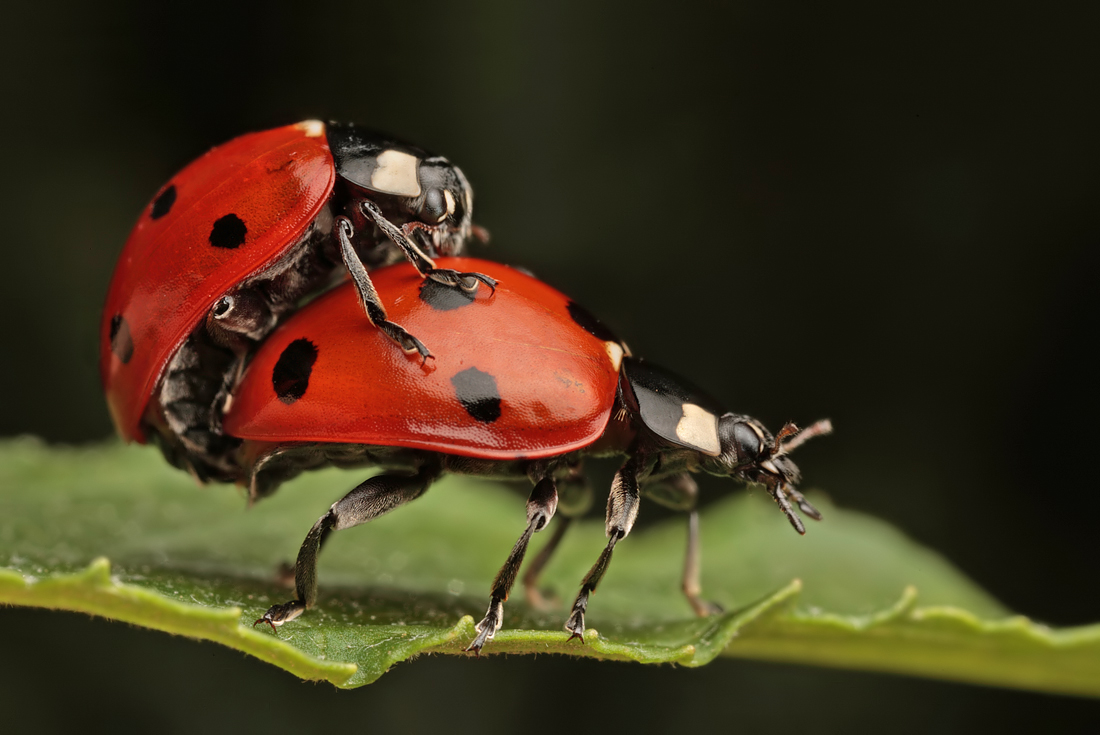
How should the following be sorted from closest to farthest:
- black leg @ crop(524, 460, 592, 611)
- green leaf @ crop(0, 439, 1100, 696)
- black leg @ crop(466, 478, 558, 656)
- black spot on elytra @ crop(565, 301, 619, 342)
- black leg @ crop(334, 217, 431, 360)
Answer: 1. green leaf @ crop(0, 439, 1100, 696)
2. black leg @ crop(466, 478, 558, 656)
3. black leg @ crop(334, 217, 431, 360)
4. black spot on elytra @ crop(565, 301, 619, 342)
5. black leg @ crop(524, 460, 592, 611)

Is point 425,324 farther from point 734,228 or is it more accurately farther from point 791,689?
point 734,228

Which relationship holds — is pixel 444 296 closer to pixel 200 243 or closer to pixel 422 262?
pixel 422 262

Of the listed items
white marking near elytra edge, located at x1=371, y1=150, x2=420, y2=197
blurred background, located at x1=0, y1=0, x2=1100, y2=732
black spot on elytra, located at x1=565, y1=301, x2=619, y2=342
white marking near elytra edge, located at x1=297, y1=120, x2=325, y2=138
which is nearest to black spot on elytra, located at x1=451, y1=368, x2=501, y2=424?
black spot on elytra, located at x1=565, y1=301, x2=619, y2=342

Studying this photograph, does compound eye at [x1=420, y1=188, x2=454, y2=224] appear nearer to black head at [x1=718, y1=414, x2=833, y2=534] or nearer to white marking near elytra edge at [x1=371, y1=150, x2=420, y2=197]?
white marking near elytra edge at [x1=371, y1=150, x2=420, y2=197]

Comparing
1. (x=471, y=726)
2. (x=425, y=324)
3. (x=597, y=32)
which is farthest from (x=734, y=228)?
(x=425, y=324)

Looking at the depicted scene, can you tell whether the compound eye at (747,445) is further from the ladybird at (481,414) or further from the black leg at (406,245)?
the black leg at (406,245)
